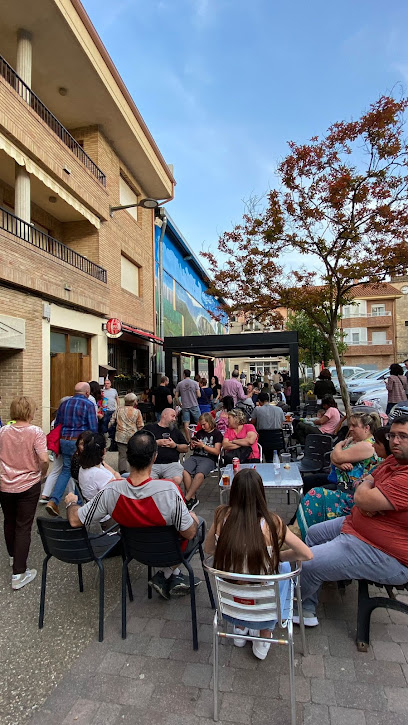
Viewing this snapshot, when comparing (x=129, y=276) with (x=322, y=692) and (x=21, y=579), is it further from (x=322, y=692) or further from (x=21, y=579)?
(x=322, y=692)

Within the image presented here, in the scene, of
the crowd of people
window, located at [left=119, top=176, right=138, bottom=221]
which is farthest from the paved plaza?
window, located at [left=119, top=176, right=138, bottom=221]

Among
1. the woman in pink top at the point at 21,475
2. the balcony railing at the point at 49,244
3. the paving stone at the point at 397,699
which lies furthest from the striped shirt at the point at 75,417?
the balcony railing at the point at 49,244

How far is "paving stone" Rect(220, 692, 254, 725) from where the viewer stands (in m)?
2.03

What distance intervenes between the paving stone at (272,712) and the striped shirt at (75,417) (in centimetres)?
370

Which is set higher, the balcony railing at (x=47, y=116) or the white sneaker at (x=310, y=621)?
the balcony railing at (x=47, y=116)

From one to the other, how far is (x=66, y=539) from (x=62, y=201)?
10017 mm

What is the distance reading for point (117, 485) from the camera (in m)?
2.76

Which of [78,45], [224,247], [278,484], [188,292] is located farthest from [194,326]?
[278,484]

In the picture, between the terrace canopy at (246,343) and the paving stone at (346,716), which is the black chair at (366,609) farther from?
the terrace canopy at (246,343)

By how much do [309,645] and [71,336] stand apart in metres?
9.63

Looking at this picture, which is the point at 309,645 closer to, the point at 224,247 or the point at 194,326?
the point at 224,247

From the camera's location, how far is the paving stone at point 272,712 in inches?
79.2

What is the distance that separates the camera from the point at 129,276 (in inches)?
575

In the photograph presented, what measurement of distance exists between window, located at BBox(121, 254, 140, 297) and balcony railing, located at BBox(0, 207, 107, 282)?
6.39 ft
